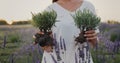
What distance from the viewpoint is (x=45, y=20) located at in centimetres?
384

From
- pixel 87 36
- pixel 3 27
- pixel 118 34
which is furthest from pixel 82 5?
pixel 3 27

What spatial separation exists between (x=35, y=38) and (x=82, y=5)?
0.70 meters

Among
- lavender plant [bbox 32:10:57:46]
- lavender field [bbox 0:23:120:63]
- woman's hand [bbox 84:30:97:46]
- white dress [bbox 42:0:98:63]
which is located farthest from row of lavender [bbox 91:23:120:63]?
lavender plant [bbox 32:10:57:46]

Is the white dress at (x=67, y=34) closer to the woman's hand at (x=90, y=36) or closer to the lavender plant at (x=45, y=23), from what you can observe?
the woman's hand at (x=90, y=36)

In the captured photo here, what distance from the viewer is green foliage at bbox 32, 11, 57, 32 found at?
383 centimetres

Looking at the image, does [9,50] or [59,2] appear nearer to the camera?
[59,2]

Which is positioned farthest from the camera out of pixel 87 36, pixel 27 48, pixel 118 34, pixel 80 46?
pixel 118 34

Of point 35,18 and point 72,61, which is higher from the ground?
point 35,18

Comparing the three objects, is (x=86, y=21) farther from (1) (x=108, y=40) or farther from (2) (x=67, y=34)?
(1) (x=108, y=40)

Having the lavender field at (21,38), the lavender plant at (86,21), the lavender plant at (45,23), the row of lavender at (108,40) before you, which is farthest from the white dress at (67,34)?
the lavender field at (21,38)

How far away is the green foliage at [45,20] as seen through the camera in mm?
3834

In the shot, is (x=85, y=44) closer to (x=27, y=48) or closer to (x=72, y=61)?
(x=72, y=61)

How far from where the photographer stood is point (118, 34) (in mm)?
10891

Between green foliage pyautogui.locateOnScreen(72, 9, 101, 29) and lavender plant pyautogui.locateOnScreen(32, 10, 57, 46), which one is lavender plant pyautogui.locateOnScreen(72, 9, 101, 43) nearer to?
green foliage pyautogui.locateOnScreen(72, 9, 101, 29)
